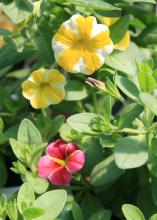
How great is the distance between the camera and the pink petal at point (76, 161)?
107 cm

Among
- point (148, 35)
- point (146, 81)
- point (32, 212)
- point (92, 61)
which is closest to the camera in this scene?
point (32, 212)

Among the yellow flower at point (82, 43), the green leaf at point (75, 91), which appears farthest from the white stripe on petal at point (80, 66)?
the green leaf at point (75, 91)

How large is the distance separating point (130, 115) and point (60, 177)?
7.5 inches

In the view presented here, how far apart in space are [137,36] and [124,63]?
0.21 metres

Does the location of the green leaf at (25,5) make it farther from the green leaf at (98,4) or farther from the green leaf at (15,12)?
the green leaf at (98,4)

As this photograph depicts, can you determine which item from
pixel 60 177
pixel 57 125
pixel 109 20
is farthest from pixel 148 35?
pixel 60 177

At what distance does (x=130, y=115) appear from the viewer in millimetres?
1047

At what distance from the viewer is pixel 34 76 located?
45.9 inches

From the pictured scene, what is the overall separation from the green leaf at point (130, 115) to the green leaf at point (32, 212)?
25cm

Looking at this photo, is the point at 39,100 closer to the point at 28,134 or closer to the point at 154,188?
the point at 28,134

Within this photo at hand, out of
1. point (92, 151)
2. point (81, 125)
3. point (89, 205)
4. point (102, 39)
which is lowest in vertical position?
point (89, 205)

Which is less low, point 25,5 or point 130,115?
point 25,5

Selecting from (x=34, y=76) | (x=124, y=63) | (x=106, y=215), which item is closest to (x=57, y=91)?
(x=34, y=76)

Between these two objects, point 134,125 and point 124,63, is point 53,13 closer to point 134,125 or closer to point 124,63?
point 124,63
